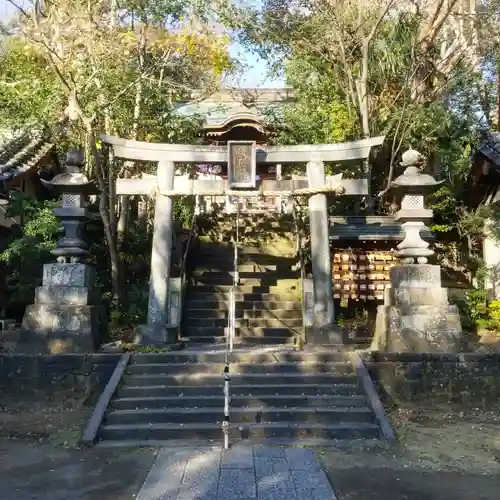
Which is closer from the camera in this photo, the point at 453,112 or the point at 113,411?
the point at 113,411

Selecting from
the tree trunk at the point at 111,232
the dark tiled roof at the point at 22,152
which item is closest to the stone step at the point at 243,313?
the tree trunk at the point at 111,232

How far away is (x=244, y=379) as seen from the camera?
920 cm

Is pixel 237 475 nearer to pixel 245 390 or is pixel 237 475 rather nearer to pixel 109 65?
pixel 245 390

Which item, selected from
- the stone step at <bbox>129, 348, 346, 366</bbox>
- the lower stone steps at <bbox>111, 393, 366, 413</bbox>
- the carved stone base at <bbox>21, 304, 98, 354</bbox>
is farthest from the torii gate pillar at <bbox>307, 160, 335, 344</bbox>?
the carved stone base at <bbox>21, 304, 98, 354</bbox>

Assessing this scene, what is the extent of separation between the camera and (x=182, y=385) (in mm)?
9188

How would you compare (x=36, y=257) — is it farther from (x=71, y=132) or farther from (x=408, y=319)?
(x=408, y=319)

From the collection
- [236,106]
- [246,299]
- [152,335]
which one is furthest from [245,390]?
[236,106]

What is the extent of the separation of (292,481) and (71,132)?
11102 mm

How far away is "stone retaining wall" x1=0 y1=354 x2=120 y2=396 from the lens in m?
9.74

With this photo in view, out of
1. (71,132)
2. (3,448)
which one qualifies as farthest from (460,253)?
(3,448)

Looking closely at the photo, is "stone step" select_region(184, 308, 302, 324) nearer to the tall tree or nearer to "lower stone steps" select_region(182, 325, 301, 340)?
"lower stone steps" select_region(182, 325, 301, 340)

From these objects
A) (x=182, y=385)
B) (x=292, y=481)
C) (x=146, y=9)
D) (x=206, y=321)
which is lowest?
(x=292, y=481)

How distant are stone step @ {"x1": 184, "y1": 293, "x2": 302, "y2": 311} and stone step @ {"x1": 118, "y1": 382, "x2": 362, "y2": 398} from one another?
4970 millimetres

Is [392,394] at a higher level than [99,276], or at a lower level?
lower
